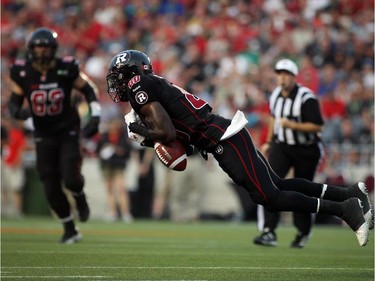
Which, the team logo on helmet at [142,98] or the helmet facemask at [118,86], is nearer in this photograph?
the team logo on helmet at [142,98]

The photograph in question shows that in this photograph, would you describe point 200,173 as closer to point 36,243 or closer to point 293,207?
point 36,243

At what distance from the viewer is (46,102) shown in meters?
9.58

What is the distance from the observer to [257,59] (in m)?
17.7

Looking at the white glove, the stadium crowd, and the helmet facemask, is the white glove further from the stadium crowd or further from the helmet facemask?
the stadium crowd

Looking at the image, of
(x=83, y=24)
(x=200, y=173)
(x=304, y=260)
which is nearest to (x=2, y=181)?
(x=200, y=173)

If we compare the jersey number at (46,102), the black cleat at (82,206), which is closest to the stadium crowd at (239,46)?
the black cleat at (82,206)

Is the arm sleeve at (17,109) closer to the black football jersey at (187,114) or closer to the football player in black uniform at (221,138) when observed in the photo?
the football player in black uniform at (221,138)

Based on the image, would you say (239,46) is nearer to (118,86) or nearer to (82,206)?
(82,206)

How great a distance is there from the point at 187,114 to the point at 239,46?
36.8 feet

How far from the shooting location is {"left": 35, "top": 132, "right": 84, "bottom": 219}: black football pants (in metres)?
9.50

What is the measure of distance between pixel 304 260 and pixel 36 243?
122 inches

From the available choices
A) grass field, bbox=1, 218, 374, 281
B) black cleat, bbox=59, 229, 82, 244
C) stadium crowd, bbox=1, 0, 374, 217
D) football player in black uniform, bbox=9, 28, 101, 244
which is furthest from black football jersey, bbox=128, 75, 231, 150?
stadium crowd, bbox=1, 0, 374, 217

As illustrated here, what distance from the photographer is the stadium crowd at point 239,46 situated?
15.8 meters

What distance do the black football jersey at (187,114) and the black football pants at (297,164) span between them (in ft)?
9.44
